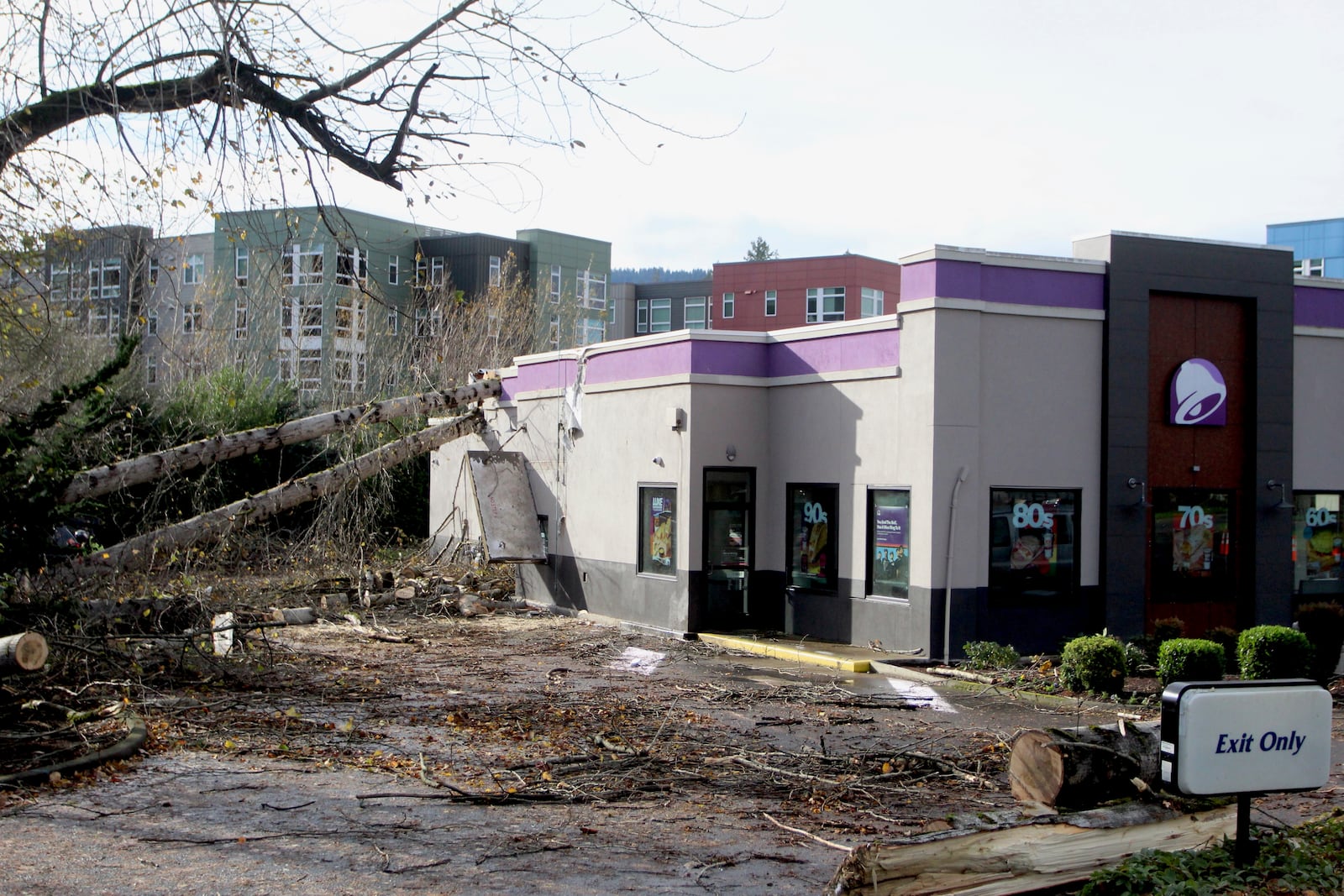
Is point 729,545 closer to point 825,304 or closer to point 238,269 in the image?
point 238,269

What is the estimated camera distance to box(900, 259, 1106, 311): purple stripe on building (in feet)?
53.3

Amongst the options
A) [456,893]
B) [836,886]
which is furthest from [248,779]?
[836,886]

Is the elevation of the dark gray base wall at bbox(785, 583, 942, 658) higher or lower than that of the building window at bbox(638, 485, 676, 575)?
lower

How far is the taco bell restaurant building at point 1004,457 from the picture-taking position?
53.9 feet

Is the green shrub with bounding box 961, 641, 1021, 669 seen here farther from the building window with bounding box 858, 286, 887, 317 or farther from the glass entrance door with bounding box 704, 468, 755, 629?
the building window with bounding box 858, 286, 887, 317

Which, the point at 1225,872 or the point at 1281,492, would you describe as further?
the point at 1281,492

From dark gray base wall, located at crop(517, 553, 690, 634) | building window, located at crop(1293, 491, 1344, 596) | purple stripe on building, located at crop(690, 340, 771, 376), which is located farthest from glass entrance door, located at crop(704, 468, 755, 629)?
building window, located at crop(1293, 491, 1344, 596)

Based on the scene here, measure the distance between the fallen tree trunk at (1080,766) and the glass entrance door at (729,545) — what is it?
11000 mm

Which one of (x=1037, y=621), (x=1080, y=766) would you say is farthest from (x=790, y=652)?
(x=1080, y=766)

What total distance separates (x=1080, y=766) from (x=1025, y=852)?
146 cm

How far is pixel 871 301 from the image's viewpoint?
2308 inches

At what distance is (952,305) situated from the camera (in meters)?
16.2

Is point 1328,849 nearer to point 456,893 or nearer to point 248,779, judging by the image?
point 456,893

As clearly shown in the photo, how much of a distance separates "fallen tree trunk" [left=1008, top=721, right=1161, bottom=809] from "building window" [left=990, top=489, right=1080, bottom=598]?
823cm
